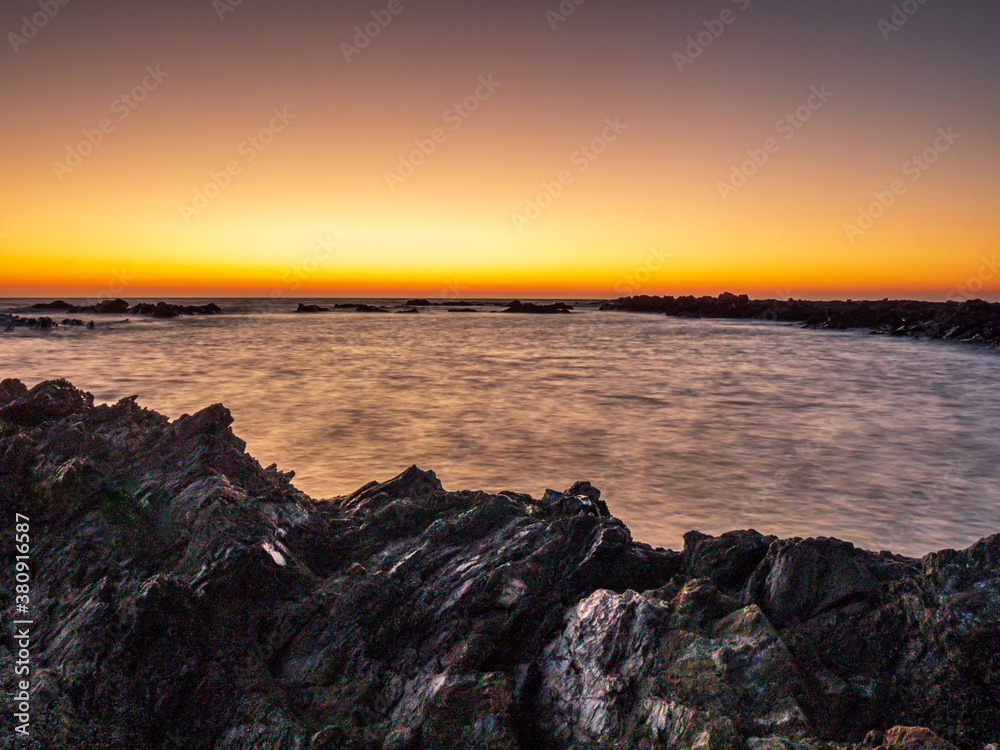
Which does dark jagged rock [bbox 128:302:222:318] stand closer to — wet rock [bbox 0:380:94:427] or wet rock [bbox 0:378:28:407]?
wet rock [bbox 0:378:28:407]

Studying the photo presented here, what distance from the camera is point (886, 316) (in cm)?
5100

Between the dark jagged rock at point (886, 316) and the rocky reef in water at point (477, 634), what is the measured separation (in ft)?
126

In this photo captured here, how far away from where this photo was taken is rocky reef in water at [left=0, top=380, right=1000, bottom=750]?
9.46 ft

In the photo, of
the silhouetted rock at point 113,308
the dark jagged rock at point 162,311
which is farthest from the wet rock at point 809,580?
the silhouetted rock at point 113,308

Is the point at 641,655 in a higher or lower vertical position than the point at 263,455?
higher

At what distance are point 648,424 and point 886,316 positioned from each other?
47.8m

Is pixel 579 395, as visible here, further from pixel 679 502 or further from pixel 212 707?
pixel 212 707

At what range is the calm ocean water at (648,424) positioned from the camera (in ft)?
25.0

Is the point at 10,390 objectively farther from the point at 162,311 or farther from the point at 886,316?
the point at 162,311

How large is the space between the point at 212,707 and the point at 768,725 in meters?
2.73

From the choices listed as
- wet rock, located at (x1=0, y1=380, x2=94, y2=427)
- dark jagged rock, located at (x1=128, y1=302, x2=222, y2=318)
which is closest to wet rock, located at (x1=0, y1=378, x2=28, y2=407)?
wet rock, located at (x1=0, y1=380, x2=94, y2=427)

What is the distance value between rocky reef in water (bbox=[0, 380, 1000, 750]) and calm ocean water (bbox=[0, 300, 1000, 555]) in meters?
2.81

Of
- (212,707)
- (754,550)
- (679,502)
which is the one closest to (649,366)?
(679,502)

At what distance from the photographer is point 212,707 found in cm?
316
